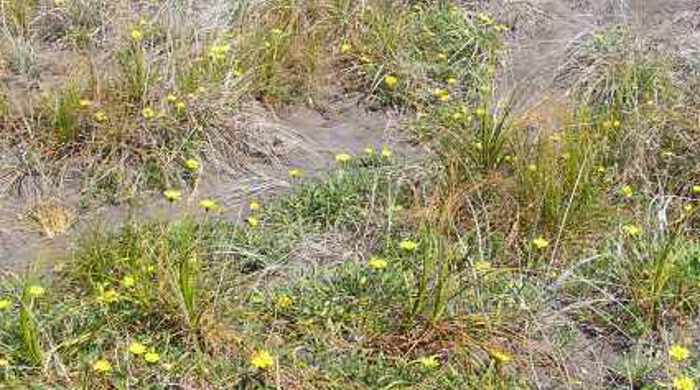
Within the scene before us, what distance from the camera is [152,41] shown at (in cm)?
514

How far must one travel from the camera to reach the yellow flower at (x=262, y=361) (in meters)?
3.08

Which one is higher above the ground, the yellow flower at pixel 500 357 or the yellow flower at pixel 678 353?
the yellow flower at pixel 678 353

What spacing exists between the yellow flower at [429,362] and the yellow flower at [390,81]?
7.58 ft

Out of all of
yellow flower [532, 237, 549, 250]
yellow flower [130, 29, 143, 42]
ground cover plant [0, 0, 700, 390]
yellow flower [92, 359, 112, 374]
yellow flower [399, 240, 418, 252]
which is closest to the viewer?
yellow flower [92, 359, 112, 374]

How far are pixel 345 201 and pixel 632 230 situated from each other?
4.13 feet

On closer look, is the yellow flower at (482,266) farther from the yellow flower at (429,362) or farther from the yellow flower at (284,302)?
the yellow flower at (284,302)

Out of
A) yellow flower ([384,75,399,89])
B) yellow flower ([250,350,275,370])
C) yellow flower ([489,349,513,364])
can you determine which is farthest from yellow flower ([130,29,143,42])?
yellow flower ([489,349,513,364])

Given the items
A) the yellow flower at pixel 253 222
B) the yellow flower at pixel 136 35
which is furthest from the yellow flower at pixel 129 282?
the yellow flower at pixel 136 35

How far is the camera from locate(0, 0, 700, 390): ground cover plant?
3340 millimetres

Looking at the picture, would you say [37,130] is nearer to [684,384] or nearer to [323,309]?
[323,309]

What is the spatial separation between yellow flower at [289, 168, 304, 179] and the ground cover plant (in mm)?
27

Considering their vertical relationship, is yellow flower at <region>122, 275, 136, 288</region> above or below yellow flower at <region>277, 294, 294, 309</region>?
above

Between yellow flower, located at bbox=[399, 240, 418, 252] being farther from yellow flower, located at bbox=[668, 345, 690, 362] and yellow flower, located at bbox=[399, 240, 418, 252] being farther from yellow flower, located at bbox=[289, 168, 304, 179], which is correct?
yellow flower, located at bbox=[668, 345, 690, 362]

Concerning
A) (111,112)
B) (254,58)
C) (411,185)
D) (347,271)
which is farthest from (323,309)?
(254,58)
